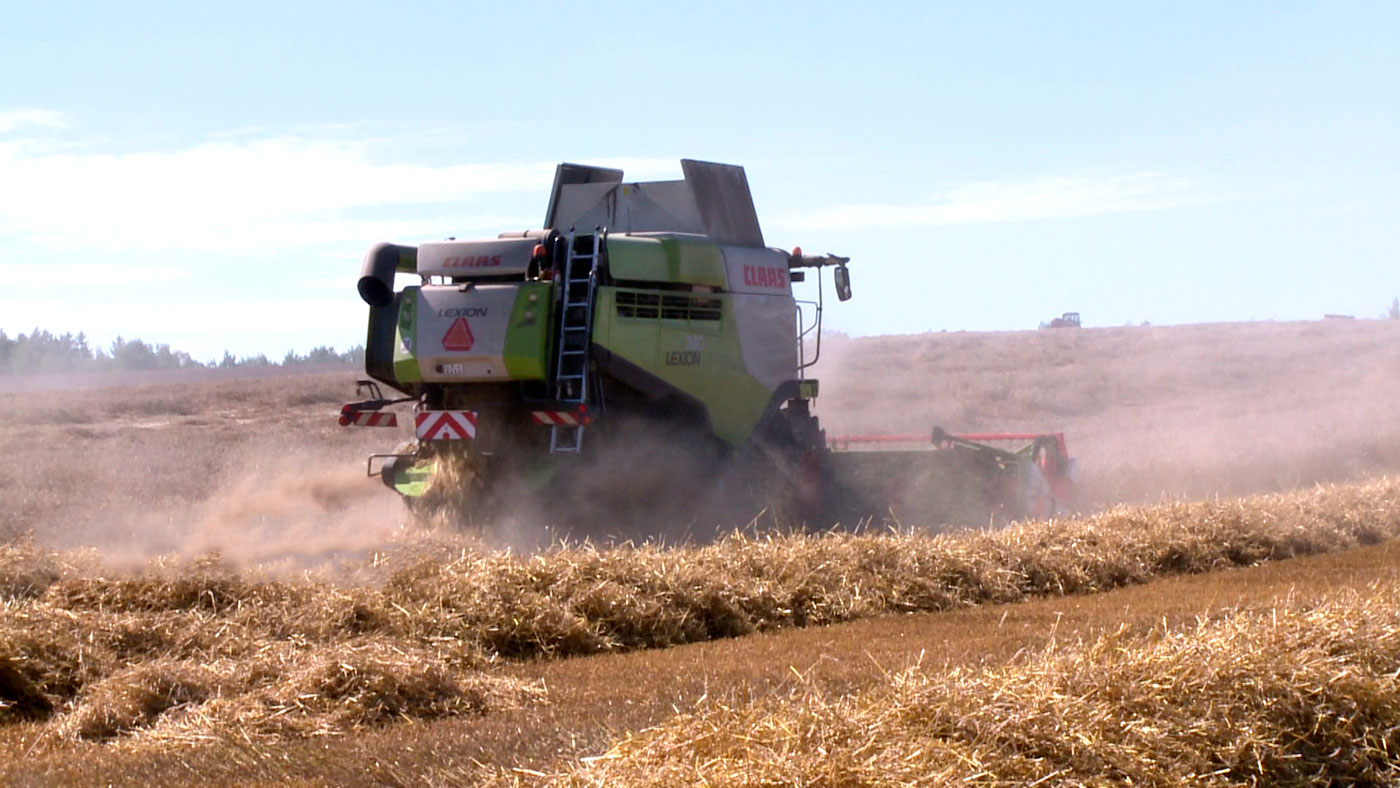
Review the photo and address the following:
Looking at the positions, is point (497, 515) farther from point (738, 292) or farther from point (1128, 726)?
point (1128, 726)

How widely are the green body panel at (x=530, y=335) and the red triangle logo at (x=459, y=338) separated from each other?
0.36 m

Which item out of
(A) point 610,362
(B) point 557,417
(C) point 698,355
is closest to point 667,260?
(C) point 698,355

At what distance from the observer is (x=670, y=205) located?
14.0m

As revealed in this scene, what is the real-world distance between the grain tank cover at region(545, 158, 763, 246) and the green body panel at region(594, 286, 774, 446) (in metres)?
1.06

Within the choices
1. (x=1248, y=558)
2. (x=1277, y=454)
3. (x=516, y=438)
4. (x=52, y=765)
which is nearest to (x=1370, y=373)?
(x=1277, y=454)

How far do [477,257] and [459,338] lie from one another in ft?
2.68

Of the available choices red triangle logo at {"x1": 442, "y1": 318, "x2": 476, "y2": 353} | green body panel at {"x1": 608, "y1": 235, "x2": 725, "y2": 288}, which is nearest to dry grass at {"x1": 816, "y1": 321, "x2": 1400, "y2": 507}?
green body panel at {"x1": 608, "y1": 235, "x2": 725, "y2": 288}

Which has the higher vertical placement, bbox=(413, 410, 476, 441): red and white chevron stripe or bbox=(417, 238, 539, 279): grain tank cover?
bbox=(417, 238, 539, 279): grain tank cover

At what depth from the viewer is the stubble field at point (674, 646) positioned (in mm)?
5324

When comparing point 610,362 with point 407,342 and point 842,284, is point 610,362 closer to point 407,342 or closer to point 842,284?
point 407,342

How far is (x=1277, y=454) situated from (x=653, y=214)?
12.7 metres

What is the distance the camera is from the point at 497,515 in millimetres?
12273

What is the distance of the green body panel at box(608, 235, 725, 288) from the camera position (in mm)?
12354

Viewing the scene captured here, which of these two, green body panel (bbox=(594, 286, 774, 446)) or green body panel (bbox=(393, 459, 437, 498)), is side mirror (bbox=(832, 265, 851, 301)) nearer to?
green body panel (bbox=(594, 286, 774, 446))
